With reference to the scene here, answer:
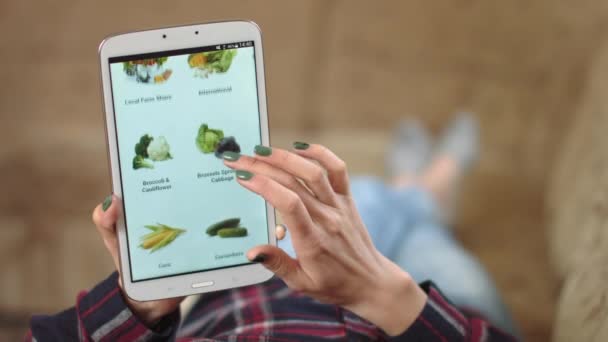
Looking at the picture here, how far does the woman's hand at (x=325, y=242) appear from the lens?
0.53m

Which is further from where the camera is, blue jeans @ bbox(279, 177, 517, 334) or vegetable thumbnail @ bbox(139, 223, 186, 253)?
blue jeans @ bbox(279, 177, 517, 334)

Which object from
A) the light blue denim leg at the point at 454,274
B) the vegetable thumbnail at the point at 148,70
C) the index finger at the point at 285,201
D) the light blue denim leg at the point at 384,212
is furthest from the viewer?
the light blue denim leg at the point at 384,212

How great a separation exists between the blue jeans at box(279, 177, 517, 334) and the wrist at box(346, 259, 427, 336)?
130mm

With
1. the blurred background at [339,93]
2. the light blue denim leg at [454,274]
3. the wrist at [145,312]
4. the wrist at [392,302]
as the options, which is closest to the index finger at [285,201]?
the wrist at [392,302]

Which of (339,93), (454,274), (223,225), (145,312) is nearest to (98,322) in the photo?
(145,312)

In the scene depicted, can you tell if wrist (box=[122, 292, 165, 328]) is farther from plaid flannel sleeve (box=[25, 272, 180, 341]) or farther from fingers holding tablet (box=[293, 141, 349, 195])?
fingers holding tablet (box=[293, 141, 349, 195])

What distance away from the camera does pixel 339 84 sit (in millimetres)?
1285

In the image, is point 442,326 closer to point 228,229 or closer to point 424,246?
point 228,229

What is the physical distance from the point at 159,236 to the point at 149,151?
0.09 metres

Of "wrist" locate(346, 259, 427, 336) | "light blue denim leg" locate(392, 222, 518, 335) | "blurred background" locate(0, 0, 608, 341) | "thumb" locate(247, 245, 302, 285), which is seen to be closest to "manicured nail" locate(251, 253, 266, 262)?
"thumb" locate(247, 245, 302, 285)

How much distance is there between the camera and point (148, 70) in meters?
0.62

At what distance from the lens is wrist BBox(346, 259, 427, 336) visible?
60 centimetres

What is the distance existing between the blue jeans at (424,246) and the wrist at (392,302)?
130mm

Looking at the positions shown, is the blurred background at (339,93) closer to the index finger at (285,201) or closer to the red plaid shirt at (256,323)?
the red plaid shirt at (256,323)
